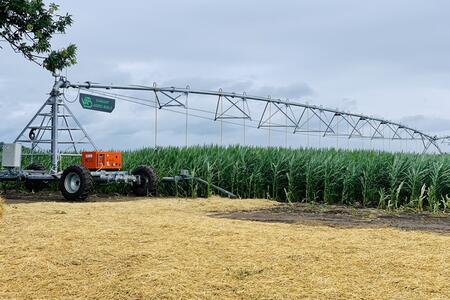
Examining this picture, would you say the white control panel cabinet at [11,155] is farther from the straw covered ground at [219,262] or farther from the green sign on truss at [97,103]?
the straw covered ground at [219,262]

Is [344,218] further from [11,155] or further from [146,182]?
[11,155]

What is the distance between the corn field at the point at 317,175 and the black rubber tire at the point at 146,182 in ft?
2.19

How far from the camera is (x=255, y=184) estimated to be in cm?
1520

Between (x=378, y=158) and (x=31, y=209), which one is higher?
(x=378, y=158)

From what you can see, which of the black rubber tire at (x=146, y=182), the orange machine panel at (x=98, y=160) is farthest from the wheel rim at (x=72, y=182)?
the black rubber tire at (x=146, y=182)

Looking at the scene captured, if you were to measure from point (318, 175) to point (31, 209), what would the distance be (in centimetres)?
680

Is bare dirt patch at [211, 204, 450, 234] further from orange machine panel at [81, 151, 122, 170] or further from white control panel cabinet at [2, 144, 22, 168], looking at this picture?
white control panel cabinet at [2, 144, 22, 168]

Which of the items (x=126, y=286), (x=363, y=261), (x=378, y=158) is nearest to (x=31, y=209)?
(x=126, y=286)

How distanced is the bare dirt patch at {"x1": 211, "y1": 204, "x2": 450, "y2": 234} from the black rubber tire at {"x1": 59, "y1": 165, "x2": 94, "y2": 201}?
4.05 m

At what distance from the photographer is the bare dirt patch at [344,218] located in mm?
8750

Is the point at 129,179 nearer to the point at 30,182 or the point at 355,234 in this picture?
the point at 30,182

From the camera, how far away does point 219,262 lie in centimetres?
582

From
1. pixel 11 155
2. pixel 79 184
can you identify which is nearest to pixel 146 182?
pixel 79 184

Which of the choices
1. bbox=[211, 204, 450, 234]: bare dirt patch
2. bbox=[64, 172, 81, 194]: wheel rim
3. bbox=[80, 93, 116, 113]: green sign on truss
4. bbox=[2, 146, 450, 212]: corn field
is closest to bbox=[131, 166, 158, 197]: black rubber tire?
bbox=[2, 146, 450, 212]: corn field
